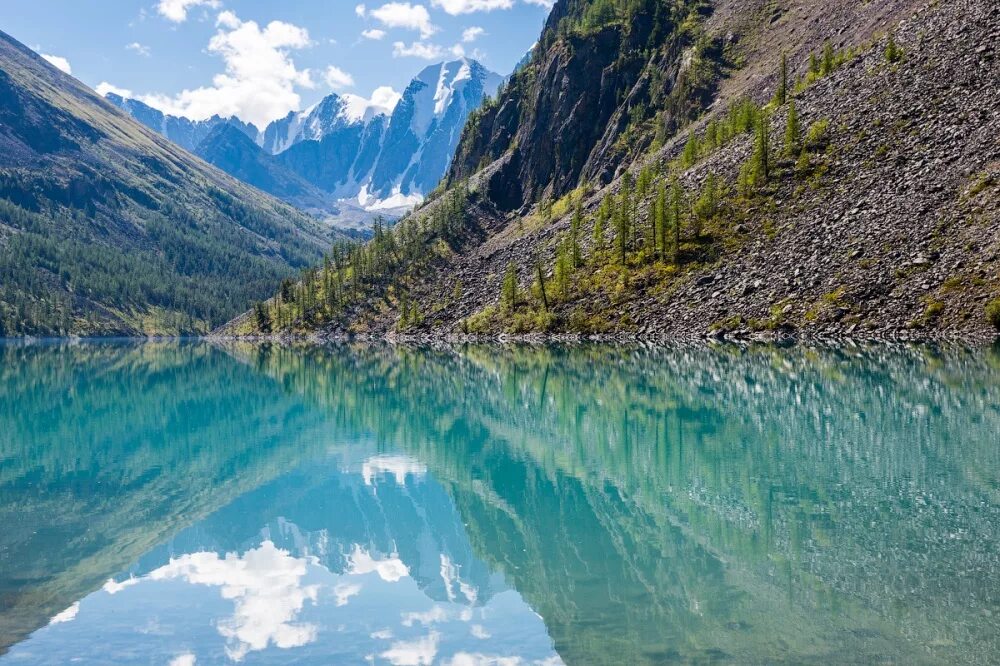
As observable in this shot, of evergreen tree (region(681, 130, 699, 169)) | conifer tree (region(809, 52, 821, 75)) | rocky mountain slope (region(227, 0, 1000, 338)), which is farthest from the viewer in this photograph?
evergreen tree (region(681, 130, 699, 169))

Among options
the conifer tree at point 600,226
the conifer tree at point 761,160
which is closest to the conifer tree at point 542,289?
the conifer tree at point 600,226

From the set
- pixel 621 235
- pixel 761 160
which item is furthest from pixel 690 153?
pixel 621 235

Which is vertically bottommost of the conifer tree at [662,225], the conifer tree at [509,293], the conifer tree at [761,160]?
the conifer tree at [509,293]

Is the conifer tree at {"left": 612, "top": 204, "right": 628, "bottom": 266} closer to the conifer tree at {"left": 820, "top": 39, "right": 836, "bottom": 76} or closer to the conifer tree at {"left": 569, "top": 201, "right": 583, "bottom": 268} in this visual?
the conifer tree at {"left": 569, "top": 201, "right": 583, "bottom": 268}

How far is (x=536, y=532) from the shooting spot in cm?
2378

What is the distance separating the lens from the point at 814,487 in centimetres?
2606

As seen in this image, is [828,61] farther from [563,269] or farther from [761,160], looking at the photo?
[563,269]

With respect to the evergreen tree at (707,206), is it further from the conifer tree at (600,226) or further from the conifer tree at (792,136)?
the conifer tree at (600,226)

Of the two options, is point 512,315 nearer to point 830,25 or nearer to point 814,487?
point 830,25

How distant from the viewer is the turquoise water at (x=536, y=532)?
52.4 feet

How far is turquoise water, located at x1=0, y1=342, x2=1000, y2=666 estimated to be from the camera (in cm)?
1598

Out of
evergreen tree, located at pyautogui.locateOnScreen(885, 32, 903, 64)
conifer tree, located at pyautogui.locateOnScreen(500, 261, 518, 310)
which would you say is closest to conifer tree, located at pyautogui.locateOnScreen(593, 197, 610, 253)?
conifer tree, located at pyautogui.locateOnScreen(500, 261, 518, 310)

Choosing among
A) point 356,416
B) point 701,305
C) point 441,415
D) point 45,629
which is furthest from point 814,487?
point 701,305

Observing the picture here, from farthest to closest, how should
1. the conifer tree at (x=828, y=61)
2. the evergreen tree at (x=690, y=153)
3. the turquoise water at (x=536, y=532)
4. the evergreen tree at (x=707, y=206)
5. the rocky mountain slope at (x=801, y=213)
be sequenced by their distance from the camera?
the evergreen tree at (x=690, y=153) < the conifer tree at (x=828, y=61) < the evergreen tree at (x=707, y=206) < the rocky mountain slope at (x=801, y=213) < the turquoise water at (x=536, y=532)
